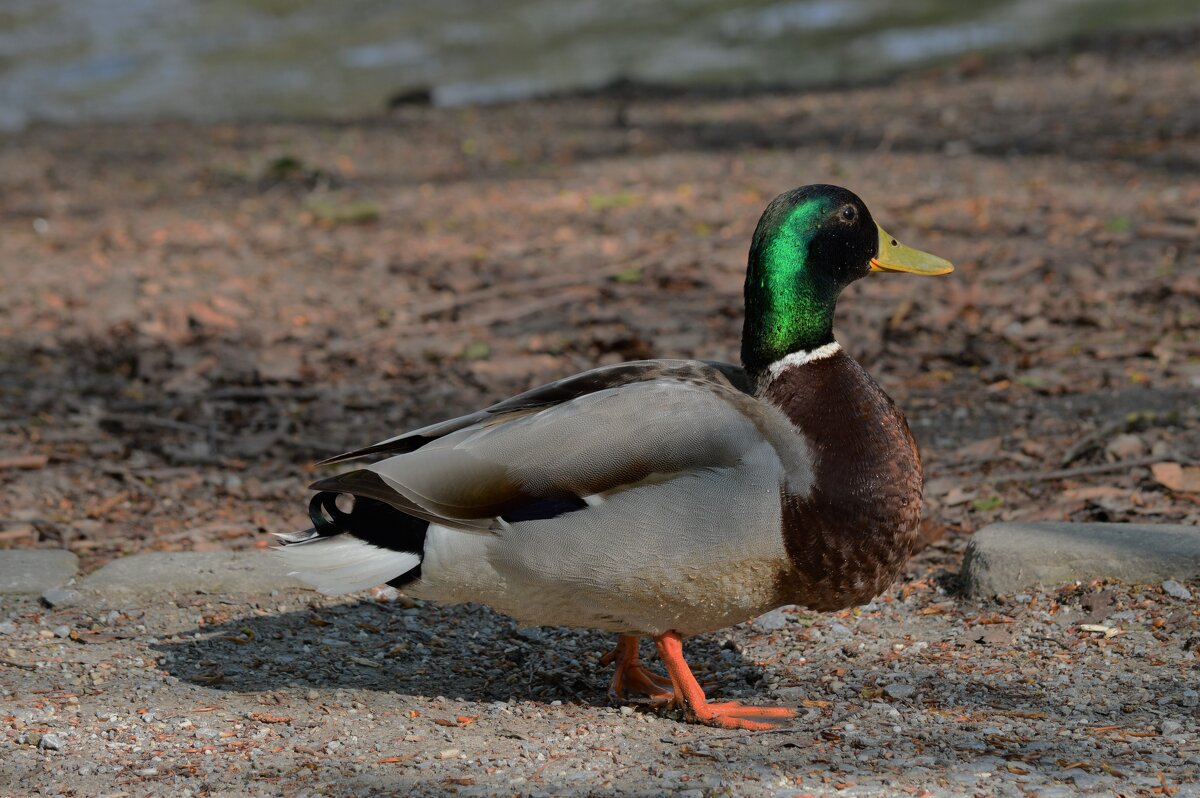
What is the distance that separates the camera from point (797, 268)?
3469mm

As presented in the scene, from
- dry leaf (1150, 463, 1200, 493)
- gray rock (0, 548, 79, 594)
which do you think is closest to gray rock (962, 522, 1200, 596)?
dry leaf (1150, 463, 1200, 493)

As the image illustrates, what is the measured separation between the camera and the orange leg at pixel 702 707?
3.23m

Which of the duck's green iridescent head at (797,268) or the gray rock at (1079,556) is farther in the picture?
the gray rock at (1079,556)

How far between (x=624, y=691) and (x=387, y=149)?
7288 mm

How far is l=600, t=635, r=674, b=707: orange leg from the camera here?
3523 millimetres

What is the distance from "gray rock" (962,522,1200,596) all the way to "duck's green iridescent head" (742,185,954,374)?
88cm

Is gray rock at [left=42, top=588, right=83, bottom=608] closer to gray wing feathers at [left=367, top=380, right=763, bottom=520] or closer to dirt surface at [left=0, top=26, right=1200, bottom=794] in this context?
dirt surface at [left=0, top=26, right=1200, bottom=794]

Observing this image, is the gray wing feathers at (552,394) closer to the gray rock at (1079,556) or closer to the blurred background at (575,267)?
the gray rock at (1079,556)

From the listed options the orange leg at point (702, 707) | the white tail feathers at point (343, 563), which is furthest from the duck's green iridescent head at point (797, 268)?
the white tail feathers at point (343, 563)

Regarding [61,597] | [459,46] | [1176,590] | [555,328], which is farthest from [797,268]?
[459,46]

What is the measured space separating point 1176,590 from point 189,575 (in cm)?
275

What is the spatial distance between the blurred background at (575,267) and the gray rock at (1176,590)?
471 mm

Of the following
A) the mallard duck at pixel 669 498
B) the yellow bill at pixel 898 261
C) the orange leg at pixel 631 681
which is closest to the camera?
the mallard duck at pixel 669 498

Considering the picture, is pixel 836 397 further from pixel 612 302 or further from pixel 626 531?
pixel 612 302
